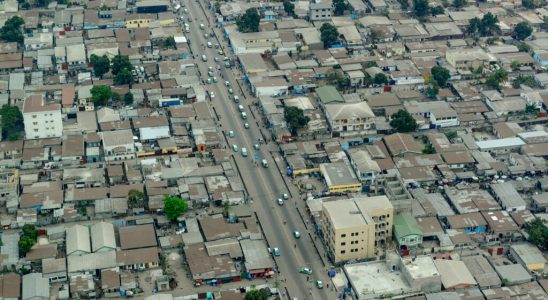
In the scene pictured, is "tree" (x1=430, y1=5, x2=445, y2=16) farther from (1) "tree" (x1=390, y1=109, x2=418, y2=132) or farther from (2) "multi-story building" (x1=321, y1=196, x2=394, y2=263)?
(2) "multi-story building" (x1=321, y1=196, x2=394, y2=263)

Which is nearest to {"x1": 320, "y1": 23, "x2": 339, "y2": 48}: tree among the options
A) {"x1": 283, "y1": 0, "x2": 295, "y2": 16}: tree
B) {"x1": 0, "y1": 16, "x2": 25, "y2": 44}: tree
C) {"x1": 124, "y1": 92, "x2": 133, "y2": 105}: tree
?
{"x1": 283, "y1": 0, "x2": 295, "y2": 16}: tree

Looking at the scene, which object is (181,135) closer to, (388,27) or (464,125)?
(464,125)

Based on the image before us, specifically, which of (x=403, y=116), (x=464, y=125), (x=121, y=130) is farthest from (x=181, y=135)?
(x=464, y=125)

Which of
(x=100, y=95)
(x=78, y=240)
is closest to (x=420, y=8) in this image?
(x=100, y=95)

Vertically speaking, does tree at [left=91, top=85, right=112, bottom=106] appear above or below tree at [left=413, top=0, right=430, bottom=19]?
below

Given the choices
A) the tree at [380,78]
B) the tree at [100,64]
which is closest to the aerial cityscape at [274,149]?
the tree at [100,64]

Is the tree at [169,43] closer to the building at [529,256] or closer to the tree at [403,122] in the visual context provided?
the tree at [403,122]

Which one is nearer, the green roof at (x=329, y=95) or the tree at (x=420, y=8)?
the green roof at (x=329, y=95)
